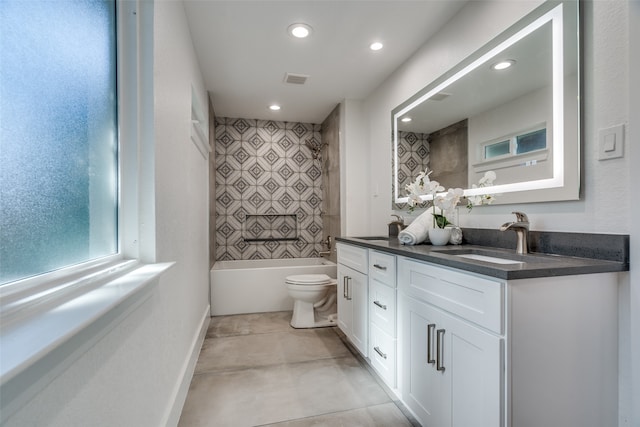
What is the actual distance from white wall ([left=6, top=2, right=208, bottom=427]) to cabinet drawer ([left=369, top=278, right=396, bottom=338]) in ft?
3.86

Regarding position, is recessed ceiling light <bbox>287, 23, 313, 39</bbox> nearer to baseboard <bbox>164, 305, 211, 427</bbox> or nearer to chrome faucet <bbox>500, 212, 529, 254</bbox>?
chrome faucet <bbox>500, 212, 529, 254</bbox>

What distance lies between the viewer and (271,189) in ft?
14.2

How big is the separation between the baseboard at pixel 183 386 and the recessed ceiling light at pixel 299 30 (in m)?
2.35

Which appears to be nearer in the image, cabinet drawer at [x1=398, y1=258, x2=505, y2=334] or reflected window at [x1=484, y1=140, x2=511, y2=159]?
cabinet drawer at [x1=398, y1=258, x2=505, y2=334]

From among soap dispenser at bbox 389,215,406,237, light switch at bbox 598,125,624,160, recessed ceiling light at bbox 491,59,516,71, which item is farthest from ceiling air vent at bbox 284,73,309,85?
light switch at bbox 598,125,624,160

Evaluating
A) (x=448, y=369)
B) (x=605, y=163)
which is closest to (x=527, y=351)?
(x=448, y=369)

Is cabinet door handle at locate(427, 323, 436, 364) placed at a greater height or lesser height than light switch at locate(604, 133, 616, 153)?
lesser

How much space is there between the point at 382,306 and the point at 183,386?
1249 mm

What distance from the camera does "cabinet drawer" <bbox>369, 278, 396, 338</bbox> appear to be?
1.76 m

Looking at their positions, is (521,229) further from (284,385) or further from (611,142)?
(284,385)

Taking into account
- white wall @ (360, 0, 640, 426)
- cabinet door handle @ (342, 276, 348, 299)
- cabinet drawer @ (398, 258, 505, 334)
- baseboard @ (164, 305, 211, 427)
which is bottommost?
baseboard @ (164, 305, 211, 427)

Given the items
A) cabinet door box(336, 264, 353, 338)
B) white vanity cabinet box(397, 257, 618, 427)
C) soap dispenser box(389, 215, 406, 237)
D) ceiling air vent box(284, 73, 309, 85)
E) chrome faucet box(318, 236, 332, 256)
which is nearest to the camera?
white vanity cabinet box(397, 257, 618, 427)

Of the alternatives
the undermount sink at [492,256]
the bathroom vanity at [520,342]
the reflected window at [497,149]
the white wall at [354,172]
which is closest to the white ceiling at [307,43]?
the white wall at [354,172]

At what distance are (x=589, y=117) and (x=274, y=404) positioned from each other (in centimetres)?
209
